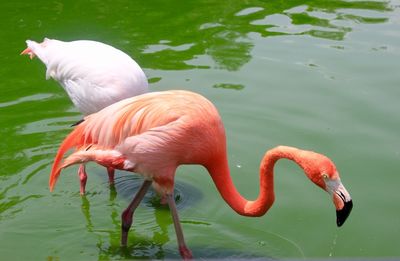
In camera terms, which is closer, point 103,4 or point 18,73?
point 18,73

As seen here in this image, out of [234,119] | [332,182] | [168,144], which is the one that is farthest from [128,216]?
[234,119]

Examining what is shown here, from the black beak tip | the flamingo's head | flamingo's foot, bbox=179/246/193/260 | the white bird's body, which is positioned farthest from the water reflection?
the black beak tip

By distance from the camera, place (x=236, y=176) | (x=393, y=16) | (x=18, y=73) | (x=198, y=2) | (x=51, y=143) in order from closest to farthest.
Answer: (x=236, y=176) → (x=51, y=143) → (x=18, y=73) → (x=393, y=16) → (x=198, y=2)

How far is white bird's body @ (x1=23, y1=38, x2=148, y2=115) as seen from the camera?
469cm

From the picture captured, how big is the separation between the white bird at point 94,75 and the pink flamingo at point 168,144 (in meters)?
0.49

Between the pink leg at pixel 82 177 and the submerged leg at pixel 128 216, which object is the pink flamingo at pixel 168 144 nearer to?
the submerged leg at pixel 128 216

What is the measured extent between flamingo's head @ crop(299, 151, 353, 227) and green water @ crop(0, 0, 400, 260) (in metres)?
0.74

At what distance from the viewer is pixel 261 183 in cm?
384

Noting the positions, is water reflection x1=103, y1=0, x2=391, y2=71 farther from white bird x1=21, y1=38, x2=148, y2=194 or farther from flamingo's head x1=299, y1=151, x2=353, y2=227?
flamingo's head x1=299, y1=151, x2=353, y2=227

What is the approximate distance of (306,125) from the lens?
5.77 meters

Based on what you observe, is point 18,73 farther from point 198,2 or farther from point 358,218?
point 358,218

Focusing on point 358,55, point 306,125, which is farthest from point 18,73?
point 358,55

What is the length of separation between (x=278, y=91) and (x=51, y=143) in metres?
2.11

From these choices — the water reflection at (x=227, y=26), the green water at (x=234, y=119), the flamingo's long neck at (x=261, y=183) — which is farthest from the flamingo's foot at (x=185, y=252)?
the water reflection at (x=227, y=26)
